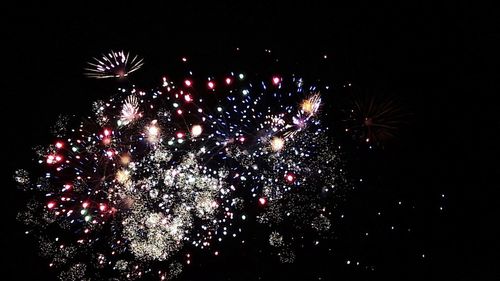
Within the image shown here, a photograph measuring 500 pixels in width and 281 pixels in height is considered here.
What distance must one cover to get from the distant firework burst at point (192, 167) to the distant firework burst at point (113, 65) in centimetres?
1

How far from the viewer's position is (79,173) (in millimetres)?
4375

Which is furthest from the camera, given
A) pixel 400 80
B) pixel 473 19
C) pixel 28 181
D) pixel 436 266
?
pixel 28 181

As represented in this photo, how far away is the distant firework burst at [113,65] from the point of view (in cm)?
415

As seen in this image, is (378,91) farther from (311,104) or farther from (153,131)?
(153,131)

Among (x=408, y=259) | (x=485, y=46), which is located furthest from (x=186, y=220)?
(x=485, y=46)

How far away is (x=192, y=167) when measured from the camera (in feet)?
14.9

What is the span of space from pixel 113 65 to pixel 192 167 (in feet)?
5.71

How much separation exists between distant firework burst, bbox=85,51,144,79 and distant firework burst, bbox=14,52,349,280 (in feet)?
0.05

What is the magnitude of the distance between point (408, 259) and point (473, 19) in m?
3.26

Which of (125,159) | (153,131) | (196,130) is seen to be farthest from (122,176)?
(196,130)

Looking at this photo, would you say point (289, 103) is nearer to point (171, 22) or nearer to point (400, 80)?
point (400, 80)

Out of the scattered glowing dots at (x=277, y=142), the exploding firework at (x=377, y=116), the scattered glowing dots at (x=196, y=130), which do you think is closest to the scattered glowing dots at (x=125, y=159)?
the scattered glowing dots at (x=196, y=130)

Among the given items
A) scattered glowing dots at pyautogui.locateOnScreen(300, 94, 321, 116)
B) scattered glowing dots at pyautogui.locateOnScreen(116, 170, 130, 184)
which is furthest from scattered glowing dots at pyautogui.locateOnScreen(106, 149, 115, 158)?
scattered glowing dots at pyautogui.locateOnScreen(300, 94, 321, 116)

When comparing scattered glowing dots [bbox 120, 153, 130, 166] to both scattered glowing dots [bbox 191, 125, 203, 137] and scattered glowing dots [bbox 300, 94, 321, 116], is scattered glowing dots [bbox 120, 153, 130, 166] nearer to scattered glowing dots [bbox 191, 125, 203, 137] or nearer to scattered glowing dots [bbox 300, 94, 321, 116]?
scattered glowing dots [bbox 191, 125, 203, 137]
